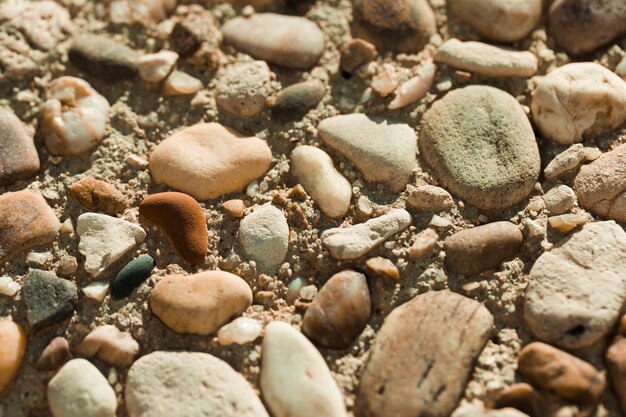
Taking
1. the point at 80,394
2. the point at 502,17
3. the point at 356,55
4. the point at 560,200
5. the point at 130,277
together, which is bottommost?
the point at 80,394

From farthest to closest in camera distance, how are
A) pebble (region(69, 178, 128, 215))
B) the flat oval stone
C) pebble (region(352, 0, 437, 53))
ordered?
pebble (region(352, 0, 437, 53)) < pebble (region(69, 178, 128, 215)) < the flat oval stone

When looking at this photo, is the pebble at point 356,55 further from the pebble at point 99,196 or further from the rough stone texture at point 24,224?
the rough stone texture at point 24,224

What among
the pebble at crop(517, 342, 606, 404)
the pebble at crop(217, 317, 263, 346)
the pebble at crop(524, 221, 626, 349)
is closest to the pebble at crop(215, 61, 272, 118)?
the pebble at crop(217, 317, 263, 346)

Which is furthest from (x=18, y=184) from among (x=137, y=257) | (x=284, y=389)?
(x=284, y=389)

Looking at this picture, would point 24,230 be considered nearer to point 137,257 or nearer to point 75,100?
point 137,257

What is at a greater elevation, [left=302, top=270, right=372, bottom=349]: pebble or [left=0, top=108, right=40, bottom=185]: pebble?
[left=0, top=108, right=40, bottom=185]: pebble

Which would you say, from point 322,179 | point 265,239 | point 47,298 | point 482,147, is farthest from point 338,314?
point 47,298

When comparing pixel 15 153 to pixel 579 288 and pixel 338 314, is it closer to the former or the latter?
pixel 338 314

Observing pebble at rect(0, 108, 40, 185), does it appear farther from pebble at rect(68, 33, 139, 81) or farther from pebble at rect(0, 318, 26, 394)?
pebble at rect(0, 318, 26, 394)
